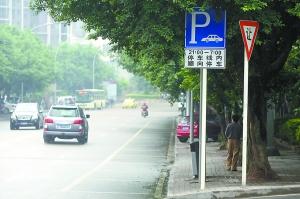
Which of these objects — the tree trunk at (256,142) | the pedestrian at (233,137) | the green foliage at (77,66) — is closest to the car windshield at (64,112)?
the pedestrian at (233,137)

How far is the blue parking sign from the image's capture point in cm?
1345

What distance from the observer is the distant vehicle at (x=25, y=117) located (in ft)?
137

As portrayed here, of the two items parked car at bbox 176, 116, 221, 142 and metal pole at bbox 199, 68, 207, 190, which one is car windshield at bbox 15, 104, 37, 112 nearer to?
parked car at bbox 176, 116, 221, 142

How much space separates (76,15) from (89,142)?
1712 centimetres

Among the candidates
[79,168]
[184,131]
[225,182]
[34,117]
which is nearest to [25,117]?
[34,117]

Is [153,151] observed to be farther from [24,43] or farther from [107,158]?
[24,43]

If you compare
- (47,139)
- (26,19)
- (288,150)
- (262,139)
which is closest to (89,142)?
(47,139)

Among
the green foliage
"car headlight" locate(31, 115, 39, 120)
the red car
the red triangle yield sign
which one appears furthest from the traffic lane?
the green foliage

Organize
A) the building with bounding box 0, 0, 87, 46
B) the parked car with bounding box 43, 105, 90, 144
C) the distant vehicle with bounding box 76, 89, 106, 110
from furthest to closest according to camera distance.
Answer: the building with bounding box 0, 0, 87, 46 < the distant vehicle with bounding box 76, 89, 106, 110 < the parked car with bounding box 43, 105, 90, 144

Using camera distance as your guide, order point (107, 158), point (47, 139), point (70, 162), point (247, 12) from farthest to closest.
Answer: point (47, 139) < point (107, 158) < point (70, 162) < point (247, 12)

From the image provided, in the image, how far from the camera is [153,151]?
91.5 ft

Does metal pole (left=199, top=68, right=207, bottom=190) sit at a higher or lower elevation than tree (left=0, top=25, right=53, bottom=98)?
lower

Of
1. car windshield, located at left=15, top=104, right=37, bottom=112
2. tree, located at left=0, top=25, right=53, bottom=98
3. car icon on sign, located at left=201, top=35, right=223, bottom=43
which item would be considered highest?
tree, located at left=0, top=25, right=53, bottom=98

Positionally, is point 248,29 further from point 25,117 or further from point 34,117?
point 34,117
